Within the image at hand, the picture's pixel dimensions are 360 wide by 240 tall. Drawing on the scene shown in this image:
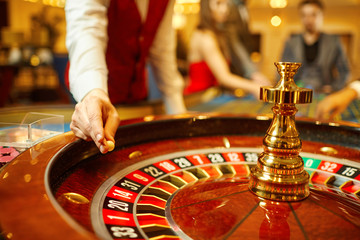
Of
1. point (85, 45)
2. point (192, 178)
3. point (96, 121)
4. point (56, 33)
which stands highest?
point (85, 45)

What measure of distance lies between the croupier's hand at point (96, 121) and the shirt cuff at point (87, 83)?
92 mm

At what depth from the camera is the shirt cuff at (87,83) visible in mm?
897

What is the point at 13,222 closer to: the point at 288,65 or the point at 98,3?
the point at 288,65

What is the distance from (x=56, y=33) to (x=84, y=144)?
10411 mm

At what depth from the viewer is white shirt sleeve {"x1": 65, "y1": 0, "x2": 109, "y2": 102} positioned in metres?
0.94

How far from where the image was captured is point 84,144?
0.77 metres

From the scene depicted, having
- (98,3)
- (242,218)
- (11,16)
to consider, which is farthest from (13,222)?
(11,16)

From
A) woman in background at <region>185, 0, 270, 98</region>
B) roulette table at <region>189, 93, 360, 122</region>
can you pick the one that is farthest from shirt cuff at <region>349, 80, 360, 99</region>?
woman in background at <region>185, 0, 270, 98</region>

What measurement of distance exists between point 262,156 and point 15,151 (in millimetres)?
513

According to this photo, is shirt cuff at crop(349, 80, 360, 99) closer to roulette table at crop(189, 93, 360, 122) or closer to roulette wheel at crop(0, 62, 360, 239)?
roulette table at crop(189, 93, 360, 122)

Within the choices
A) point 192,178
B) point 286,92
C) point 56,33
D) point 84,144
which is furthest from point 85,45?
point 56,33

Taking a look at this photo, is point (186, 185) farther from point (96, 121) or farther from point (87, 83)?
point (87, 83)

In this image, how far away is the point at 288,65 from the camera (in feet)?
2.27

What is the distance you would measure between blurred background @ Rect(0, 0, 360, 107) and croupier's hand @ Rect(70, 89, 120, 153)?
26.5 feet
